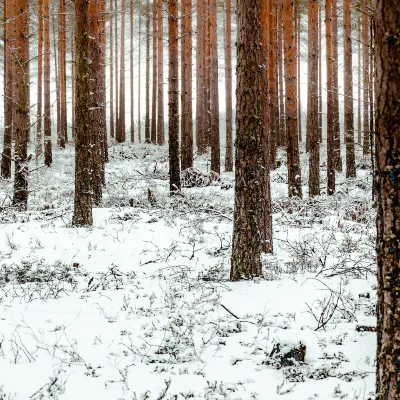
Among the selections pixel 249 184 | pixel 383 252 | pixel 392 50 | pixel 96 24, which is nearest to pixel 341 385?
pixel 383 252

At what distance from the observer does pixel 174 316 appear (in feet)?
13.5


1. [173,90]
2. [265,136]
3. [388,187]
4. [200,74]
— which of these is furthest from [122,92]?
[388,187]

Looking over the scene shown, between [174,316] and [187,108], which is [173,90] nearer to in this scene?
[187,108]

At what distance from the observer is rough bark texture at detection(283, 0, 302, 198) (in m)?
11.8

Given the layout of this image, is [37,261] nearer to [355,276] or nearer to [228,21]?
[355,276]

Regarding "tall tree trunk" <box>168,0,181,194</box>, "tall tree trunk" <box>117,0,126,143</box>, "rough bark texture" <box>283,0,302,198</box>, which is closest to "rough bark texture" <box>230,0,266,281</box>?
"tall tree trunk" <box>168,0,181,194</box>

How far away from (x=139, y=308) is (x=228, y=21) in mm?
15685

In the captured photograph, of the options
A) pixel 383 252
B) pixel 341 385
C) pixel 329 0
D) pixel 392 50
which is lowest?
pixel 341 385

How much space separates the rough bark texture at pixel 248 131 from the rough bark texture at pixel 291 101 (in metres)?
7.46

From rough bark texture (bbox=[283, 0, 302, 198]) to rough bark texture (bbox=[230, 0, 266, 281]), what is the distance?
7.46 metres

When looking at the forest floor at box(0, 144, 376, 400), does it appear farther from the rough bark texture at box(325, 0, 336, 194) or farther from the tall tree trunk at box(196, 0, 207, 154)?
the tall tree trunk at box(196, 0, 207, 154)

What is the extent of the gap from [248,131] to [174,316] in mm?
2111

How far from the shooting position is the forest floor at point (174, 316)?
9.51 feet

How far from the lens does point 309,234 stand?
24.0 ft
